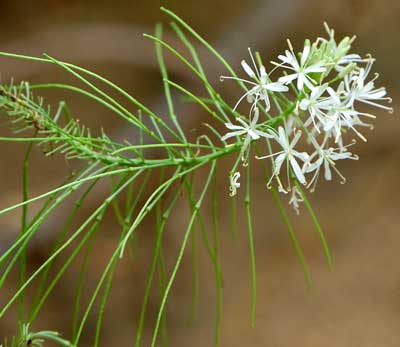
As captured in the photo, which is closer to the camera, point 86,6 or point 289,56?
point 289,56

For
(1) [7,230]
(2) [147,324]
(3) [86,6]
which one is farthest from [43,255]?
(3) [86,6]

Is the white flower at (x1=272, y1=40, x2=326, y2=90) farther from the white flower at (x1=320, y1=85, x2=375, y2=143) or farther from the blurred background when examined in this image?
the blurred background

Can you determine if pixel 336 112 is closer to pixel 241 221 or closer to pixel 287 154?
pixel 287 154

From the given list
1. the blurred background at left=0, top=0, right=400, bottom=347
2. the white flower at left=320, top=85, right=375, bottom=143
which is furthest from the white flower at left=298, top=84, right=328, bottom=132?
the blurred background at left=0, top=0, right=400, bottom=347

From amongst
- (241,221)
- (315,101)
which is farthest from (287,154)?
(241,221)

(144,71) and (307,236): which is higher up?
(144,71)

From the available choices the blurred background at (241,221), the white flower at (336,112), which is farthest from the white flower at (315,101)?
the blurred background at (241,221)

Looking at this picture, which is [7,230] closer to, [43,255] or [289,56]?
[43,255]

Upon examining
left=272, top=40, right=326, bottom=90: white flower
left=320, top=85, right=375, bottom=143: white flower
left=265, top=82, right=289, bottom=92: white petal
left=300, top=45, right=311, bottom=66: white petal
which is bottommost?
left=320, top=85, right=375, bottom=143: white flower
